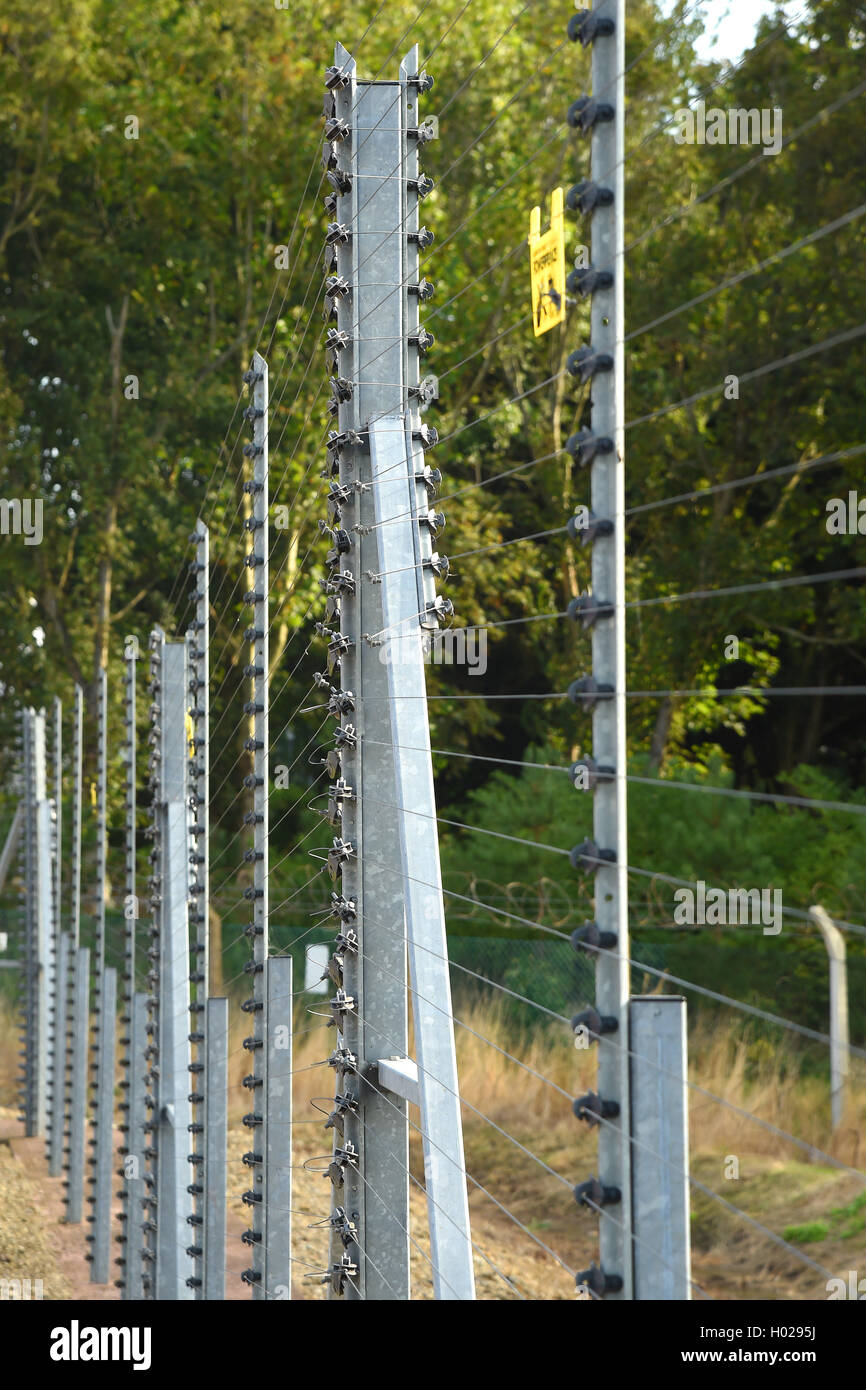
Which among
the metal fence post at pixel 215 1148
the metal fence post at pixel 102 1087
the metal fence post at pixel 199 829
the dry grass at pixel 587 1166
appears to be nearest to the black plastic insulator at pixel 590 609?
the metal fence post at pixel 215 1148

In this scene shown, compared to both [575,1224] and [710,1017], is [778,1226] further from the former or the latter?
[710,1017]

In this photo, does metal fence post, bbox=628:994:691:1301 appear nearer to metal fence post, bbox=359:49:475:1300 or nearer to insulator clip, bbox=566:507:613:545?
insulator clip, bbox=566:507:613:545

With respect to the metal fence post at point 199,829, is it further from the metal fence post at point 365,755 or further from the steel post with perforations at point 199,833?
the metal fence post at point 365,755

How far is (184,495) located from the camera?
65.8ft

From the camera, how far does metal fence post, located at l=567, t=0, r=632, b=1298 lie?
6.07 ft

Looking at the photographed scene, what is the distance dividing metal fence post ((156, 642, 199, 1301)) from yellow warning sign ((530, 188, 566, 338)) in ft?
12.6

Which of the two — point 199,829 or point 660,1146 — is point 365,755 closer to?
point 660,1146

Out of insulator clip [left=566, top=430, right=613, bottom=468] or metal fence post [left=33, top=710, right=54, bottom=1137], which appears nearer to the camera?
insulator clip [left=566, top=430, right=613, bottom=468]

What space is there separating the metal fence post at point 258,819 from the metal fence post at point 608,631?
2320 mm

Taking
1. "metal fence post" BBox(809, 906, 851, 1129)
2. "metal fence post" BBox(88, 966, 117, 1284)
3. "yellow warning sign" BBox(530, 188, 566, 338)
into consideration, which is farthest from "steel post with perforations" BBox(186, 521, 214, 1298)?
"metal fence post" BBox(809, 906, 851, 1129)

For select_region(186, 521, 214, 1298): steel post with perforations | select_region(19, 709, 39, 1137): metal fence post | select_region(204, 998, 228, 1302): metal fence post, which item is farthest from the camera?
select_region(19, 709, 39, 1137): metal fence post

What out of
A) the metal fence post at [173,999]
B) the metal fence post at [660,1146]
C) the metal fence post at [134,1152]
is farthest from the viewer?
the metal fence post at [134,1152]

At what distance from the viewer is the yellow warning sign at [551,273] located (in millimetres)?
2121
